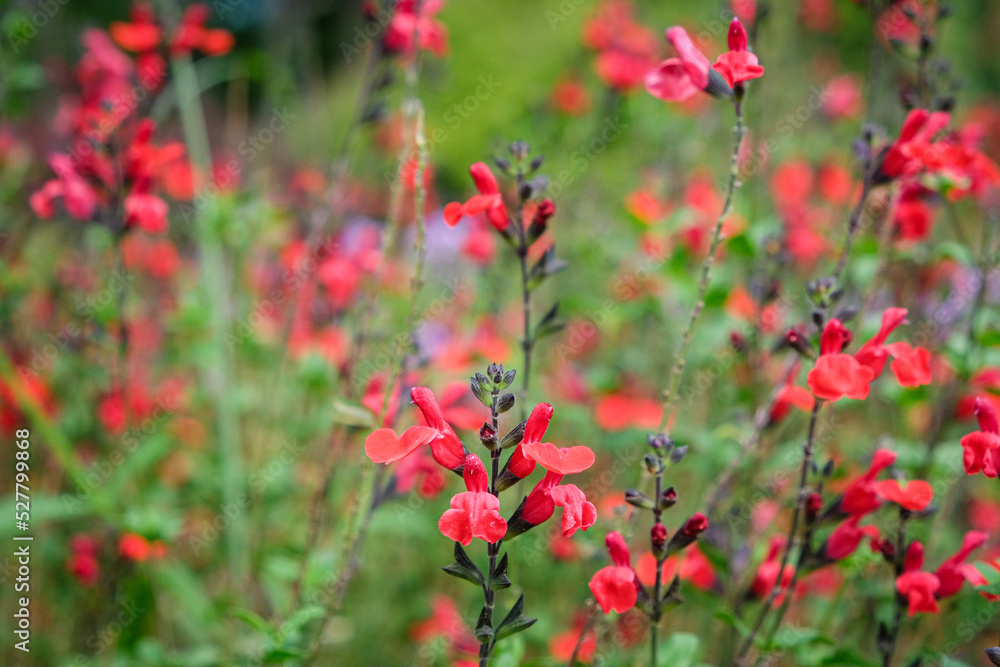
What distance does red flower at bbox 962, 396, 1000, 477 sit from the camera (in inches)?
44.3

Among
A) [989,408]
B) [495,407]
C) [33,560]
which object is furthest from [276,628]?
[33,560]

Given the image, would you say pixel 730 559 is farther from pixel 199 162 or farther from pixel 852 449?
pixel 199 162

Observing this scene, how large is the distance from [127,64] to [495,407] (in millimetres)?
2306

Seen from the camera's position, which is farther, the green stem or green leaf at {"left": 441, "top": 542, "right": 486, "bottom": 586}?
the green stem

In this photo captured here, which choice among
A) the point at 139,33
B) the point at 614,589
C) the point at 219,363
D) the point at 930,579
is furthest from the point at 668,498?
the point at 139,33

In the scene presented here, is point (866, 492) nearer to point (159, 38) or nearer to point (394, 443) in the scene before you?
point (394, 443)

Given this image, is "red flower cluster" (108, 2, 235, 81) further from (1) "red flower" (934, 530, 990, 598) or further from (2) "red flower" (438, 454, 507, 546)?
(1) "red flower" (934, 530, 990, 598)

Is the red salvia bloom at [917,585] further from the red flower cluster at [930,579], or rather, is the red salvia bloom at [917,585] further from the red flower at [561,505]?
the red flower at [561,505]

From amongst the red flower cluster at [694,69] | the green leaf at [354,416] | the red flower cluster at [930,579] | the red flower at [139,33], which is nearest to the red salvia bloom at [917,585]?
the red flower cluster at [930,579]

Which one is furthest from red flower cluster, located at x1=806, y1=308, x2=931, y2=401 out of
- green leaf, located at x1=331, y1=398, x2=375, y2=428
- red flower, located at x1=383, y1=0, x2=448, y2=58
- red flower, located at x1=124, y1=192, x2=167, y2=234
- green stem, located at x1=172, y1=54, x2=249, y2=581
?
green stem, located at x1=172, y1=54, x2=249, y2=581

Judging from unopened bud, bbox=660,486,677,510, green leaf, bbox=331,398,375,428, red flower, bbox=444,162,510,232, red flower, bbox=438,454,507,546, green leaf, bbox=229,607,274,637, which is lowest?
green leaf, bbox=229,607,274,637

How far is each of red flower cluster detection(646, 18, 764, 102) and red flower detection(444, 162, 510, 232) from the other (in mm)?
329

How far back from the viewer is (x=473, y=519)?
2.99 ft

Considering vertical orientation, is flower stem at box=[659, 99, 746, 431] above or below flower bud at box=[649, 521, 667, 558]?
above
